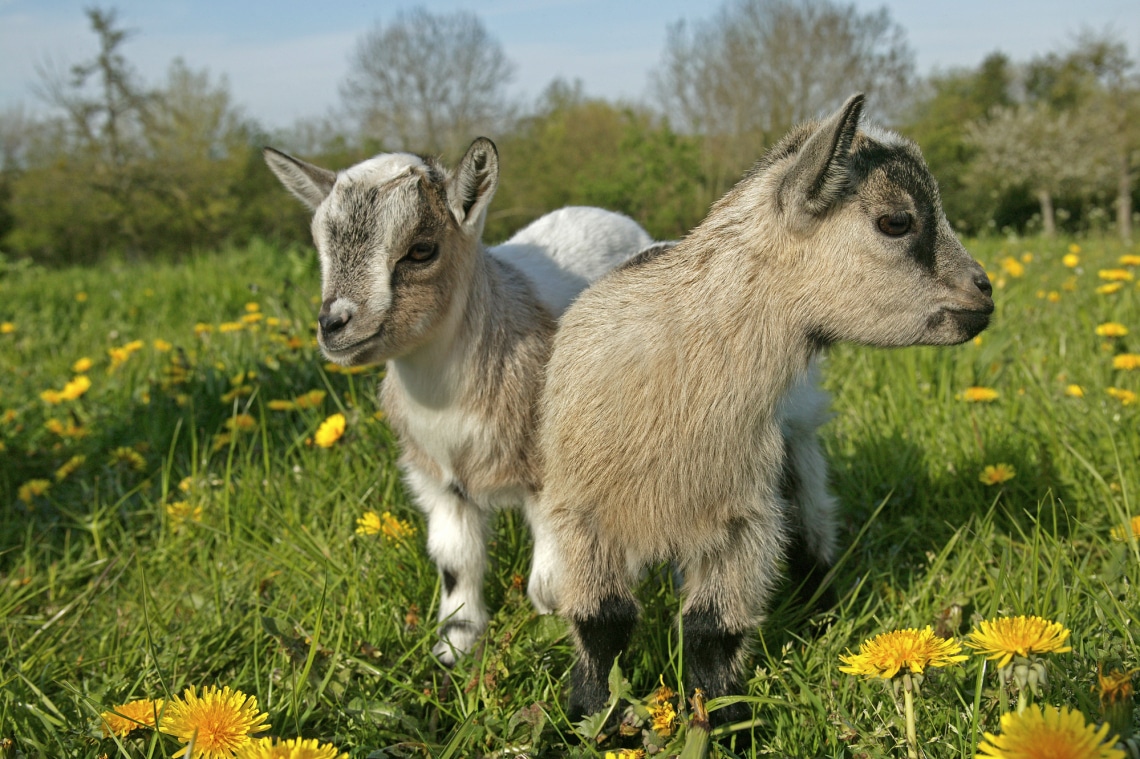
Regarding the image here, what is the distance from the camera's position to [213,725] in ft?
5.97

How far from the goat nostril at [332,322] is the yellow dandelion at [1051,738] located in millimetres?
2044

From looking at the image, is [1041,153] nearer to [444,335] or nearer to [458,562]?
[444,335]

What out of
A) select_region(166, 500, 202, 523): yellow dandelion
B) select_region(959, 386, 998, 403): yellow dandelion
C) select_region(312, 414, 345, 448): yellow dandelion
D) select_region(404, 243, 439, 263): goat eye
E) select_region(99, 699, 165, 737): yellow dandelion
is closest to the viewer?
select_region(99, 699, 165, 737): yellow dandelion

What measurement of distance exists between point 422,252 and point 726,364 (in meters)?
1.12

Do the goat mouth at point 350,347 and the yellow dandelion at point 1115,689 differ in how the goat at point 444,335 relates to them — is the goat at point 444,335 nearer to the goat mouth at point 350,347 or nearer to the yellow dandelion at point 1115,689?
the goat mouth at point 350,347

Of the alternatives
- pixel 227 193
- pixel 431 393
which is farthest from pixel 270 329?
pixel 227 193

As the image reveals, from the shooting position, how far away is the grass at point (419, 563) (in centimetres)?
231

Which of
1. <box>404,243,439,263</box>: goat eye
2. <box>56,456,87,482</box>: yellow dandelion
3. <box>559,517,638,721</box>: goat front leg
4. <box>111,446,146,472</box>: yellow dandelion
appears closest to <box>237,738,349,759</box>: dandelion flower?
<box>559,517,638,721</box>: goat front leg

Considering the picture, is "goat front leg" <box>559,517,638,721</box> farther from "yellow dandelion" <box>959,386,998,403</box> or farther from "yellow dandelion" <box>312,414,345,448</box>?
"yellow dandelion" <box>959,386,998,403</box>

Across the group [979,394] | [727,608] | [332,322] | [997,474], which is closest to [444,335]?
[332,322]

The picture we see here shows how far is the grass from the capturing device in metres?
2.31

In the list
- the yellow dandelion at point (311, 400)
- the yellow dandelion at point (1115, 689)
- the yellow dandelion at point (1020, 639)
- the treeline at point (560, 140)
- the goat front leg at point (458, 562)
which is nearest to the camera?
the yellow dandelion at point (1115, 689)

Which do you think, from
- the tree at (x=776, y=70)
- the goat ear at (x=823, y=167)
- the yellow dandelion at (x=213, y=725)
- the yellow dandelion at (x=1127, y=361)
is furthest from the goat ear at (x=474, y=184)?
the tree at (x=776, y=70)

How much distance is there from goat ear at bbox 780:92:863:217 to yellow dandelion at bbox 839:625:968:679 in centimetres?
108
